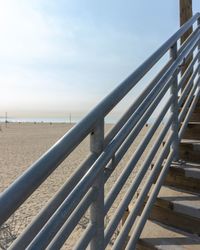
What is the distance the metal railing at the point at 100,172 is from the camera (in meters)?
1.06

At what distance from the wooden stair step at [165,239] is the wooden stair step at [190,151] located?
0.73 metres

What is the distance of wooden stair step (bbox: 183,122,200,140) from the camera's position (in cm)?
304

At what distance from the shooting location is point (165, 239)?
82.1 inches

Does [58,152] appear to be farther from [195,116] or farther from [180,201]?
[195,116]

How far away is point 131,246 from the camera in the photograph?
2023mm

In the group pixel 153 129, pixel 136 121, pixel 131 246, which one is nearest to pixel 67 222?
pixel 136 121

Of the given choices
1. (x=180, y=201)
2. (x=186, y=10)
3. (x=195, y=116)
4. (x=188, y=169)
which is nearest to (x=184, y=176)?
(x=188, y=169)

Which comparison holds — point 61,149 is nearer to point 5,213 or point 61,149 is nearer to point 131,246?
point 5,213

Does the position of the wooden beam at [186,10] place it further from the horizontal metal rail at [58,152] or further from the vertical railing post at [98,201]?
the vertical railing post at [98,201]

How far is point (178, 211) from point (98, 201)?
2.97 ft

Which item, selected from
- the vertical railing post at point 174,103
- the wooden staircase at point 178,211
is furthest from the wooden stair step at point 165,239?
the vertical railing post at point 174,103

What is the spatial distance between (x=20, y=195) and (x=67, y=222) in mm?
454

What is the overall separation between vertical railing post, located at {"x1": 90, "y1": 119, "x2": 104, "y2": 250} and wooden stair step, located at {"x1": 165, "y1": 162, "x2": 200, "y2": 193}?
1.12m

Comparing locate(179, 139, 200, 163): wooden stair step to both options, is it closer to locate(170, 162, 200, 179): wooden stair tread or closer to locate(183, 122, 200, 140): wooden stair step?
locate(170, 162, 200, 179): wooden stair tread
